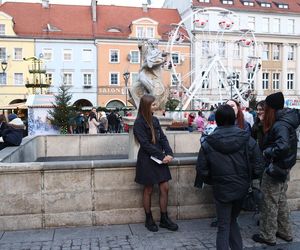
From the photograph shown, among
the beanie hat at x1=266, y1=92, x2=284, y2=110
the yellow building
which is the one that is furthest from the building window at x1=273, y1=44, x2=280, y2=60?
the beanie hat at x1=266, y1=92, x2=284, y2=110

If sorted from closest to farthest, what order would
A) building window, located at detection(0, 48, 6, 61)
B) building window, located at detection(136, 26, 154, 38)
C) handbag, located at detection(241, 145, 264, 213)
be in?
handbag, located at detection(241, 145, 264, 213)
building window, located at detection(0, 48, 6, 61)
building window, located at detection(136, 26, 154, 38)

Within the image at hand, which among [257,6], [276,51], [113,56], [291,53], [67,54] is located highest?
[257,6]

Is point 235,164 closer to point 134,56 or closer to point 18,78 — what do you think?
point 18,78

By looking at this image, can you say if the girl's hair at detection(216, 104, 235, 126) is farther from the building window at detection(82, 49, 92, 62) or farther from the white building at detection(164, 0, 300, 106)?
the white building at detection(164, 0, 300, 106)

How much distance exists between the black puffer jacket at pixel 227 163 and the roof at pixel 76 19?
146 ft

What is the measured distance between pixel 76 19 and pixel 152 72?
4382cm

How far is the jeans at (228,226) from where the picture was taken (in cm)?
409

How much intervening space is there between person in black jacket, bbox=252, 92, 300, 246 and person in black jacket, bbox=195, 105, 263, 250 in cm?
69

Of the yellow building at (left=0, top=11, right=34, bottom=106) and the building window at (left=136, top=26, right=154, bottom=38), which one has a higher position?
the building window at (left=136, top=26, right=154, bottom=38)

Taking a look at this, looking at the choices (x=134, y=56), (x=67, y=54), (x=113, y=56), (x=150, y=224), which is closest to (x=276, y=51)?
(x=134, y=56)

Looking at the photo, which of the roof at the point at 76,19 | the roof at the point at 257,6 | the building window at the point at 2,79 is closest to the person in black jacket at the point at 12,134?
the building window at the point at 2,79

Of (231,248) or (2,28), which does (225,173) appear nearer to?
(231,248)

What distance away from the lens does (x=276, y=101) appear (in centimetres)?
484

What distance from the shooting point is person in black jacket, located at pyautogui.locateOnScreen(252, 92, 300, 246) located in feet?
15.4
